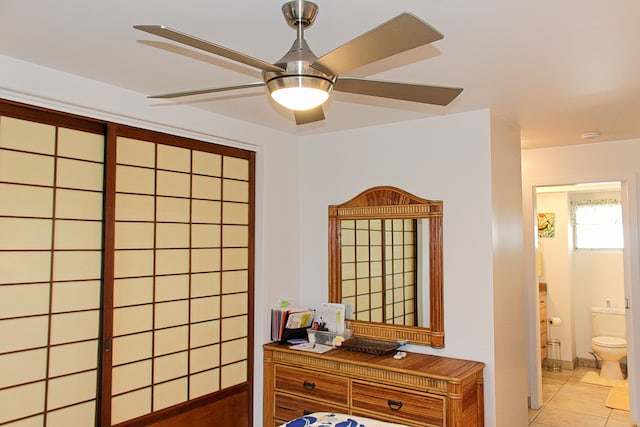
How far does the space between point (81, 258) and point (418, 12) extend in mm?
2185

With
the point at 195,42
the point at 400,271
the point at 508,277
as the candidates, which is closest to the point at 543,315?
the point at 508,277

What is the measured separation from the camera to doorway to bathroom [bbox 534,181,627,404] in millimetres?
6070

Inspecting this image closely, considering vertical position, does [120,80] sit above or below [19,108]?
above

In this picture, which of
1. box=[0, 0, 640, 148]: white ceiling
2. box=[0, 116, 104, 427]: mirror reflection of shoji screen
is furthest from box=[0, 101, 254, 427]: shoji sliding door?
box=[0, 0, 640, 148]: white ceiling

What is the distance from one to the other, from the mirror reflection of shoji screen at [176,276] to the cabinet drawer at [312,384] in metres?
0.34

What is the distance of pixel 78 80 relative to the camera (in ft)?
8.69

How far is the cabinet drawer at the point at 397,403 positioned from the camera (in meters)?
2.92

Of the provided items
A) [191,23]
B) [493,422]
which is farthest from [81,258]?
[493,422]

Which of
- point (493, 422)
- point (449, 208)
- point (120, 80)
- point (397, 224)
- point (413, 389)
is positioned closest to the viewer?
point (120, 80)

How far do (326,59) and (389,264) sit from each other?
2391 millimetres

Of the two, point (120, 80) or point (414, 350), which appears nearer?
point (120, 80)

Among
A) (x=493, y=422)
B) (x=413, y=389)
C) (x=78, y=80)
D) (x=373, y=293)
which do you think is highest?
(x=78, y=80)

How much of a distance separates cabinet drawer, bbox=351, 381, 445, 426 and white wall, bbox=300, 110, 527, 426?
1.69ft

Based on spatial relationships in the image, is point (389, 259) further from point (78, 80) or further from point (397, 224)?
point (78, 80)
